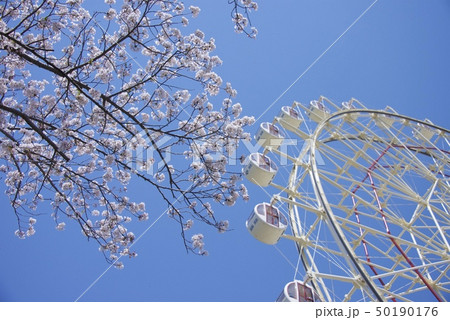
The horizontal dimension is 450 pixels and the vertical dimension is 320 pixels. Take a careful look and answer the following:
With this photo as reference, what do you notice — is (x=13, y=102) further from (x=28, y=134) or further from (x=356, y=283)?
(x=356, y=283)

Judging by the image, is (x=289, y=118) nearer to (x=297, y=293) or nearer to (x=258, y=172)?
(x=258, y=172)

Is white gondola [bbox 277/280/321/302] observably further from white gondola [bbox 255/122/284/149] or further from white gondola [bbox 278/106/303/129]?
white gondola [bbox 278/106/303/129]

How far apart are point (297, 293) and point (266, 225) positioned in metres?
1.58

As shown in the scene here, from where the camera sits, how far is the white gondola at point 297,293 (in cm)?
549

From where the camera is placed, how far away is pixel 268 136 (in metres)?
10.4

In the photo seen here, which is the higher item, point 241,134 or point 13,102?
point 13,102

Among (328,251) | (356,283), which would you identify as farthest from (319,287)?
(356,283)

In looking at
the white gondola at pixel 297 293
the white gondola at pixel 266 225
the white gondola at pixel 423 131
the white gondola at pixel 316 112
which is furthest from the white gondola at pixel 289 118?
the white gondola at pixel 297 293

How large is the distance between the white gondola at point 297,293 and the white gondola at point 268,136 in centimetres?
500

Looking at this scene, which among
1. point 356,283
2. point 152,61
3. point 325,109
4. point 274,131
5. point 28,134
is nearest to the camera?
point 28,134

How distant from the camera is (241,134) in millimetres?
5719

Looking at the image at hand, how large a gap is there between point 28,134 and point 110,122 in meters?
1.17

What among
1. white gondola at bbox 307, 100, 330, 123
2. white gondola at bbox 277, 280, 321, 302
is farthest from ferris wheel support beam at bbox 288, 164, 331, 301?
white gondola at bbox 307, 100, 330, 123

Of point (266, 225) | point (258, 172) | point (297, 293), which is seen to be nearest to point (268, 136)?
point (258, 172)
